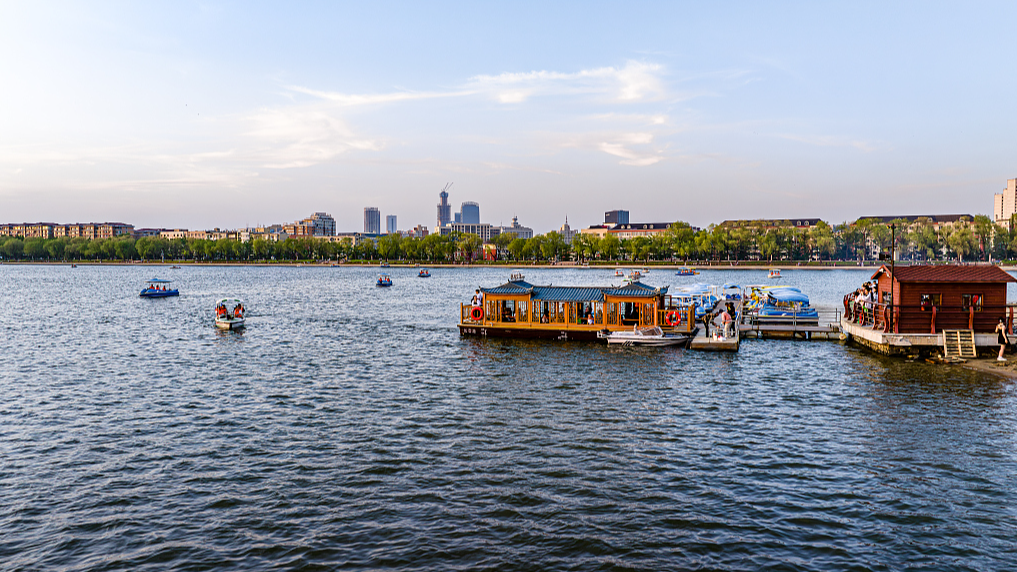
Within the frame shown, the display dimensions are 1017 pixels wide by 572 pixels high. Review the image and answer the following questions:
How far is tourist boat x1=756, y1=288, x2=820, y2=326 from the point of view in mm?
62969

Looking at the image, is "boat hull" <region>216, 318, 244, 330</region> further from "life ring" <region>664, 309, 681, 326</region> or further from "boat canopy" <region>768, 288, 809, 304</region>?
"boat canopy" <region>768, 288, 809, 304</region>

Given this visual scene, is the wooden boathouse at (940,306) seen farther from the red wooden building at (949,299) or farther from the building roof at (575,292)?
the building roof at (575,292)

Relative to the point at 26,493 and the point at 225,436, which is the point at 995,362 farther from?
the point at 26,493

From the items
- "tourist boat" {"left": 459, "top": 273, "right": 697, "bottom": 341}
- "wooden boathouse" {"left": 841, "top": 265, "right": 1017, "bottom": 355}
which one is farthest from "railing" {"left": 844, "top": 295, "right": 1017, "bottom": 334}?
"tourist boat" {"left": 459, "top": 273, "right": 697, "bottom": 341}

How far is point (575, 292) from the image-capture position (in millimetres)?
56438

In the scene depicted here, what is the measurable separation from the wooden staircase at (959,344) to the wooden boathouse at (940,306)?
22cm

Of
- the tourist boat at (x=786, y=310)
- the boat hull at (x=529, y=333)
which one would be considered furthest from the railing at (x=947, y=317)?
the boat hull at (x=529, y=333)

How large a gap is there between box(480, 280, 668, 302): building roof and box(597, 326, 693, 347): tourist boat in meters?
3.17

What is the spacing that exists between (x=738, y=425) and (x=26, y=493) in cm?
2673

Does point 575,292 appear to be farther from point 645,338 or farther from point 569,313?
point 645,338

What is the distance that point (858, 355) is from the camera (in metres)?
47.1

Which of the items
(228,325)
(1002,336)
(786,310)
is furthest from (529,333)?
(1002,336)

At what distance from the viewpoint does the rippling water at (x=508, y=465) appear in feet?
57.9

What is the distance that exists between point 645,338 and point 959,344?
799 inches
